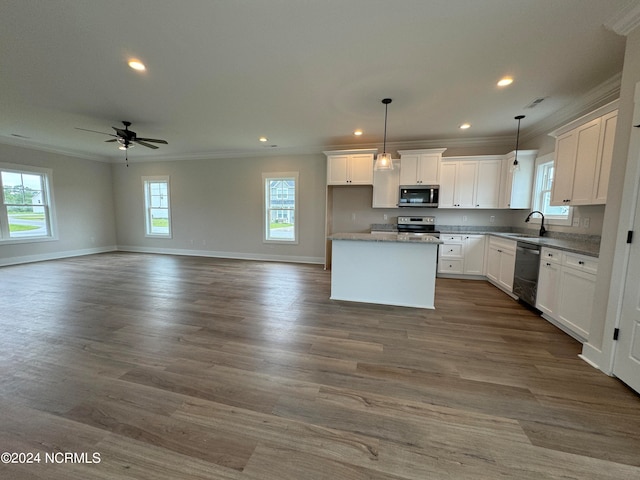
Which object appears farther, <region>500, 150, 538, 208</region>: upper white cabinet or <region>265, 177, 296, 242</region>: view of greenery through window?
<region>265, 177, 296, 242</region>: view of greenery through window

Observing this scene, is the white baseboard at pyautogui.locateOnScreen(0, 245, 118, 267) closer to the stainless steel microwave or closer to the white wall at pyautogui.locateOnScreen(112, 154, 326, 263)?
the white wall at pyautogui.locateOnScreen(112, 154, 326, 263)

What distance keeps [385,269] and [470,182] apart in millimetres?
2986

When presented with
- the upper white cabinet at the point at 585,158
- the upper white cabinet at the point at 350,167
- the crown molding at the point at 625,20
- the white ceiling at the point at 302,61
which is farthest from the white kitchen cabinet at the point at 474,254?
the crown molding at the point at 625,20

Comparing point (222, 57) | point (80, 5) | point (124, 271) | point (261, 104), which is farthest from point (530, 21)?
point (124, 271)

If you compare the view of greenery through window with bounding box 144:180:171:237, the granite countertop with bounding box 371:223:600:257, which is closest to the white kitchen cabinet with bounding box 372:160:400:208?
the granite countertop with bounding box 371:223:600:257

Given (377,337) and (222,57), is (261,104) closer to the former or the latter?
(222,57)

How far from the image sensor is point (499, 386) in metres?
1.88

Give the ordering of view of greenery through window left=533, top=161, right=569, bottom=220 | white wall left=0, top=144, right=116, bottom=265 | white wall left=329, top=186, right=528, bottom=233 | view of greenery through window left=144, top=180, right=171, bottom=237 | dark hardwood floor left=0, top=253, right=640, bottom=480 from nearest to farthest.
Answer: dark hardwood floor left=0, top=253, right=640, bottom=480 < view of greenery through window left=533, top=161, right=569, bottom=220 < white wall left=329, top=186, right=528, bottom=233 < white wall left=0, top=144, right=116, bottom=265 < view of greenery through window left=144, top=180, right=171, bottom=237

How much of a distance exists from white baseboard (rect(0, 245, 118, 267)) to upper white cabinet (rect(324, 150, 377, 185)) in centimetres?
722

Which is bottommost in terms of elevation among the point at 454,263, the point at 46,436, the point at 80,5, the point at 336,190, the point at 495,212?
the point at 46,436

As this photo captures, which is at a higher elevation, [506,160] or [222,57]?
[222,57]

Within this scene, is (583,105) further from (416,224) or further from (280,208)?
(280,208)

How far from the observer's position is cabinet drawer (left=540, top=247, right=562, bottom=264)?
2.86m

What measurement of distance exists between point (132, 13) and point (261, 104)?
1.80 meters
